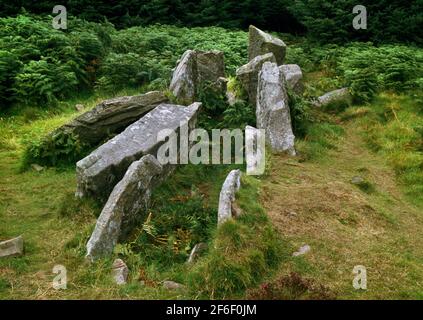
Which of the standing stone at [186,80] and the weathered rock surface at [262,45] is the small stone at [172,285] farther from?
the weathered rock surface at [262,45]

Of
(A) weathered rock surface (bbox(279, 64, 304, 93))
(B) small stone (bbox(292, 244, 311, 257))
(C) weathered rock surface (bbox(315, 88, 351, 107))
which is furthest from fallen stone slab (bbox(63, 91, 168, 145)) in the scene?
(C) weathered rock surface (bbox(315, 88, 351, 107))

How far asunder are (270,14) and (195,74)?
43.6 ft

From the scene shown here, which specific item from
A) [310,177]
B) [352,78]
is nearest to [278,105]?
[310,177]

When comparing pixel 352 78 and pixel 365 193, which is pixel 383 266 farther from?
pixel 352 78

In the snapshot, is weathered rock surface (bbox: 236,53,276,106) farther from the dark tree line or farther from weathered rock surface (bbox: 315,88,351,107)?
the dark tree line

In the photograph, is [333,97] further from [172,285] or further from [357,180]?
[172,285]

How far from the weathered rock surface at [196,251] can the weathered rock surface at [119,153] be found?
2.45m

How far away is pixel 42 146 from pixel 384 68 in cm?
1129

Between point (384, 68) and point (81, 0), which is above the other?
point (81, 0)

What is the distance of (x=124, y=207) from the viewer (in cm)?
848

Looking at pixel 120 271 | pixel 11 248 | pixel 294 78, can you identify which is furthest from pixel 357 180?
pixel 11 248

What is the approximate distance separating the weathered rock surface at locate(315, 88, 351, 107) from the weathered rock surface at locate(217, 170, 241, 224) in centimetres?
711

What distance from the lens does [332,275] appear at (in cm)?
736

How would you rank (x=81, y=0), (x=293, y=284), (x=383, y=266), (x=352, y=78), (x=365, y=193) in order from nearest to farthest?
(x=293, y=284) < (x=383, y=266) < (x=365, y=193) < (x=352, y=78) < (x=81, y=0)
